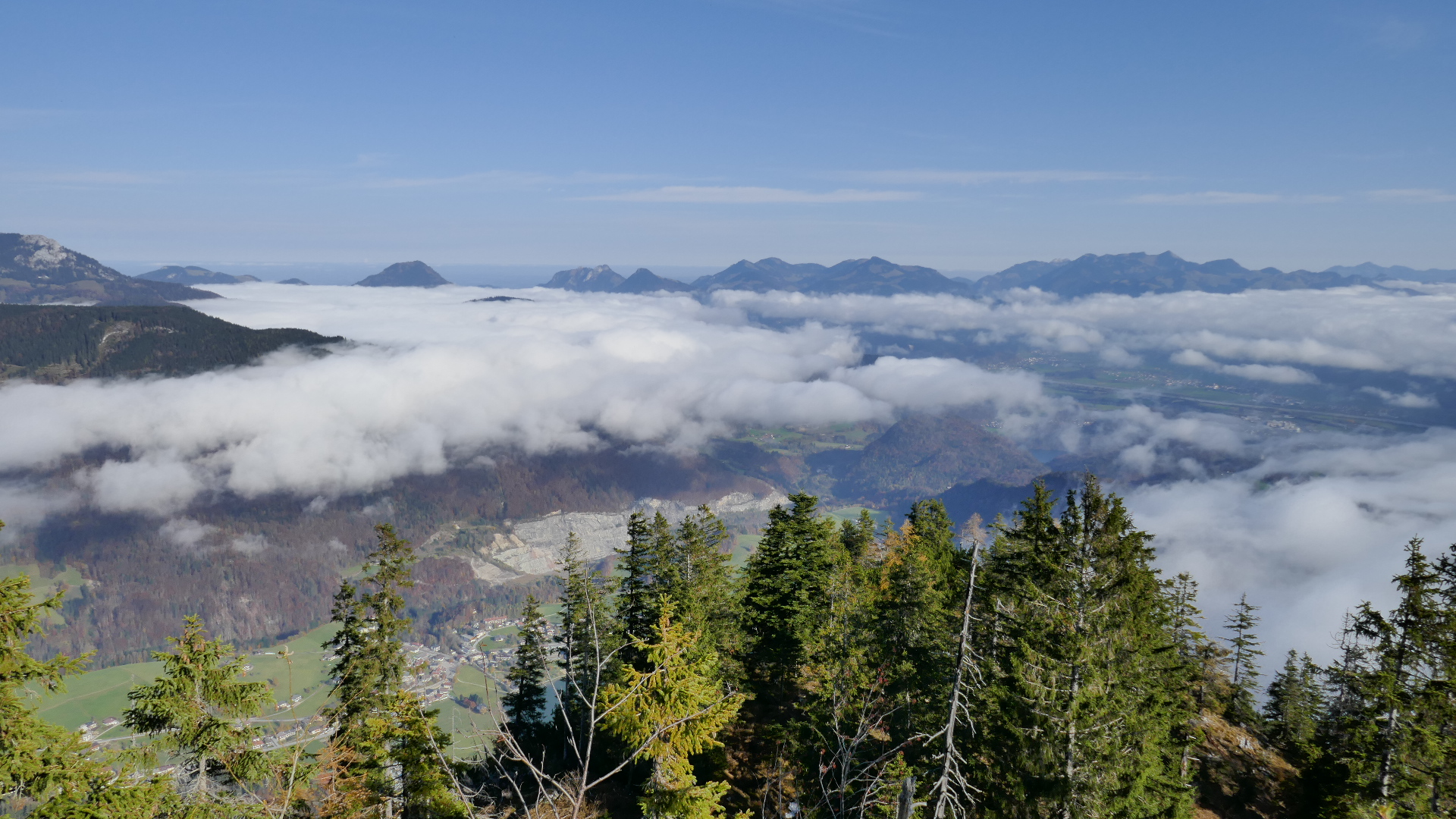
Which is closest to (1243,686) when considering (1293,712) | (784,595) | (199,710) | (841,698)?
(1293,712)

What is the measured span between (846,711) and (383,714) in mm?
19488

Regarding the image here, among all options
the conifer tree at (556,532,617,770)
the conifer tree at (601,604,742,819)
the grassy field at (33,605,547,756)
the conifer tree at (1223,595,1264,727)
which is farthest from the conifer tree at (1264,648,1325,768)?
the grassy field at (33,605,547,756)

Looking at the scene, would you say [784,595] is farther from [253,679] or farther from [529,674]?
[253,679]

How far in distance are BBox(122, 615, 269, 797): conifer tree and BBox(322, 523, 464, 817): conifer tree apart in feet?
9.61

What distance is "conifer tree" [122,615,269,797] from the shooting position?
18156 millimetres

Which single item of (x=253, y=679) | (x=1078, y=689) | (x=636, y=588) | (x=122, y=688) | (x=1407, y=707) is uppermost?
(x=1078, y=689)

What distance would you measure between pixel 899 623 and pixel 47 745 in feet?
88.3

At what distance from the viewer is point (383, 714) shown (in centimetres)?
2853

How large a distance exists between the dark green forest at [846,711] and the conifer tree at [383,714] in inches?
5.0

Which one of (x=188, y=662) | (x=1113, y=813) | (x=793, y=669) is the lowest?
(x=793, y=669)

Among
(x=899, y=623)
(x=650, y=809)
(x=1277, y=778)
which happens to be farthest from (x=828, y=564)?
(x=1277, y=778)

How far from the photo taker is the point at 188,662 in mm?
18844

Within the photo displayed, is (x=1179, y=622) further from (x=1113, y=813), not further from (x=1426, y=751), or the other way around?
(x=1113, y=813)

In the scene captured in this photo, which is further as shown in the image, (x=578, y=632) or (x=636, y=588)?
(x=578, y=632)
